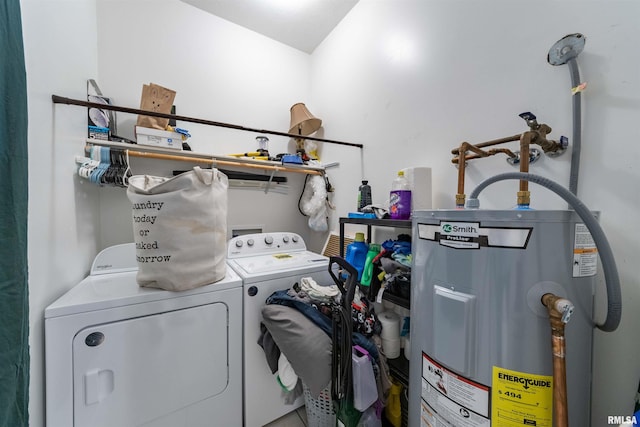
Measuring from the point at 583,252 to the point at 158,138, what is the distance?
7.24 feet

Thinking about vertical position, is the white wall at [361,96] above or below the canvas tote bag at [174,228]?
above

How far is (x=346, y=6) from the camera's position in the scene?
195 centimetres

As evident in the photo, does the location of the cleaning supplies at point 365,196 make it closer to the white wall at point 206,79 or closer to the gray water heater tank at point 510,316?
the gray water heater tank at point 510,316

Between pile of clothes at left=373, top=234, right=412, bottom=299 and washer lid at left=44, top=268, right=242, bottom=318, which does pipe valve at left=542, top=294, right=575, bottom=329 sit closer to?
pile of clothes at left=373, top=234, right=412, bottom=299

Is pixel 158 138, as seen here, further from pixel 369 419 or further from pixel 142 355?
pixel 369 419

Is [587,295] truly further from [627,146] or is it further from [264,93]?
[264,93]

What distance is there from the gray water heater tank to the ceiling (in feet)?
7.49

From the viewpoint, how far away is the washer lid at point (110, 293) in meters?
0.88

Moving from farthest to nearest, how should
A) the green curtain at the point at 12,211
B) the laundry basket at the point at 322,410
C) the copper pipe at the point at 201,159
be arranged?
the copper pipe at the point at 201,159, the laundry basket at the point at 322,410, the green curtain at the point at 12,211

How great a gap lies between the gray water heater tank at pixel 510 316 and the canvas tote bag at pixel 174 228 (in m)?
1.03

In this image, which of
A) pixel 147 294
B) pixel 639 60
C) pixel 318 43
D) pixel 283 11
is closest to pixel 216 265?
pixel 147 294

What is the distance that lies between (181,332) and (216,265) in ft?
1.11

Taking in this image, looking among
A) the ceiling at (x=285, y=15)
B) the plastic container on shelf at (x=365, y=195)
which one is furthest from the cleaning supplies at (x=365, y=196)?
the ceiling at (x=285, y=15)

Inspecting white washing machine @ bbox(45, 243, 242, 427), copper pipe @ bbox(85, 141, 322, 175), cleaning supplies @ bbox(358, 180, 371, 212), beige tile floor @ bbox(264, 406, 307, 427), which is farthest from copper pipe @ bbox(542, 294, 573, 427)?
copper pipe @ bbox(85, 141, 322, 175)
